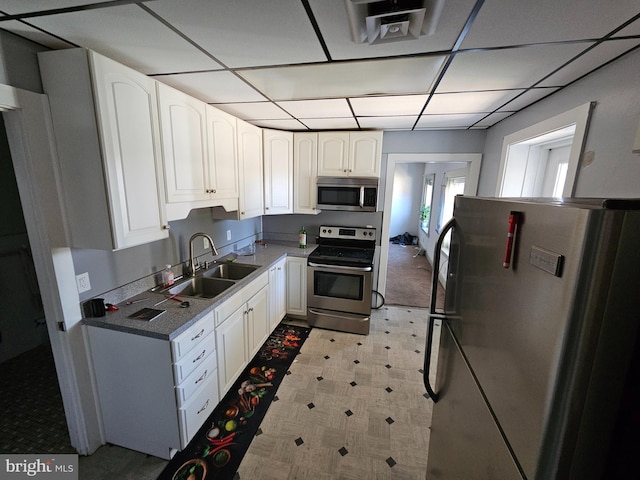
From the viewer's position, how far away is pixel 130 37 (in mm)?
1206

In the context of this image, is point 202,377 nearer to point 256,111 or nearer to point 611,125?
point 256,111

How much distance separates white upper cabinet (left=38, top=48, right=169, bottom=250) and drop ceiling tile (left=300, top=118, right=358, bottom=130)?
1512mm

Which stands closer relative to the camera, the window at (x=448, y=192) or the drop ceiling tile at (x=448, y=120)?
the drop ceiling tile at (x=448, y=120)

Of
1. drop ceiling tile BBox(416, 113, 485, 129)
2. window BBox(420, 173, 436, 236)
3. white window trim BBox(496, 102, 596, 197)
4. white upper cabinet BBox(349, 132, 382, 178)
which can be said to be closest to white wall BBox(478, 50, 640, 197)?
white window trim BBox(496, 102, 596, 197)

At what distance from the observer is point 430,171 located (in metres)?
6.73

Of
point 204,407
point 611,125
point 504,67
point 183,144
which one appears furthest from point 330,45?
point 204,407

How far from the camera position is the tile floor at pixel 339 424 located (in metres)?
1.65

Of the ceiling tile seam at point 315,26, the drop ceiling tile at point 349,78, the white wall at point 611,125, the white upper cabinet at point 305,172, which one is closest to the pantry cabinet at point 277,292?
the white upper cabinet at point 305,172

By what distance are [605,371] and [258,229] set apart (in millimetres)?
3552

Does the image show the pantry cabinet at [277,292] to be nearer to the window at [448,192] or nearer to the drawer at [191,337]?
the drawer at [191,337]

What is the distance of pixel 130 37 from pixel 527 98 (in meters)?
2.49

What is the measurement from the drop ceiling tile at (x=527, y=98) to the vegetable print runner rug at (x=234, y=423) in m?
2.87

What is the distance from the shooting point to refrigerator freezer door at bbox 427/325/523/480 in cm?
75

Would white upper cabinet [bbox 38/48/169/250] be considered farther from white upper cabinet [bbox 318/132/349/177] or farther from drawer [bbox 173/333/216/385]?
white upper cabinet [bbox 318/132/349/177]
